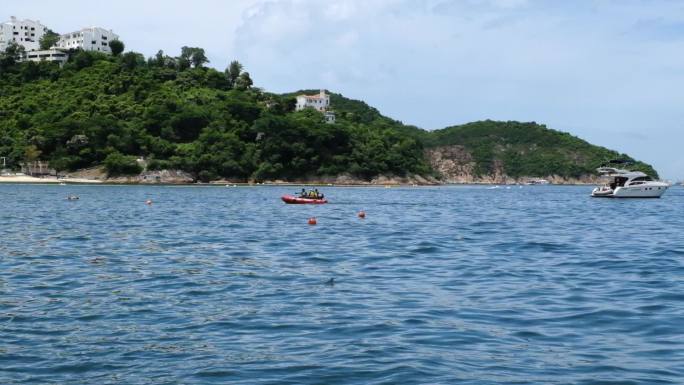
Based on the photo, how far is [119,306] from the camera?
1827cm

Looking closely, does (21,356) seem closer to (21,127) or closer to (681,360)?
(681,360)

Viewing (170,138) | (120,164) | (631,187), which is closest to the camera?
(631,187)

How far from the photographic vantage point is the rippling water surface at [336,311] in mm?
12727

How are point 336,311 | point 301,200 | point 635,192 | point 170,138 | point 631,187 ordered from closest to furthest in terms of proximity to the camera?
1. point 336,311
2. point 301,200
3. point 631,187
4. point 635,192
5. point 170,138

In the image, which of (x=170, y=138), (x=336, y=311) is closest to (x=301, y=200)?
(x=336, y=311)

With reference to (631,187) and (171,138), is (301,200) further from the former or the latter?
(171,138)

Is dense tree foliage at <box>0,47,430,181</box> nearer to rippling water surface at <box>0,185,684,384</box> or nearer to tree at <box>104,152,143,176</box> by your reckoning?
tree at <box>104,152,143,176</box>

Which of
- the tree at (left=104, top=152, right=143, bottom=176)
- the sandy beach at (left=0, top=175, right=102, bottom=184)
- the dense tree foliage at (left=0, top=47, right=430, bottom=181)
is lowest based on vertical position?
the sandy beach at (left=0, top=175, right=102, bottom=184)

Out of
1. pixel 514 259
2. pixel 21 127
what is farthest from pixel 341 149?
pixel 514 259

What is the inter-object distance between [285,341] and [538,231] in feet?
110

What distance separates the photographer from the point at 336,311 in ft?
58.4

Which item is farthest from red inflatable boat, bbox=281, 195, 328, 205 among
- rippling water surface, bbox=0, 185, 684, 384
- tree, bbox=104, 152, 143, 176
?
tree, bbox=104, 152, 143, 176

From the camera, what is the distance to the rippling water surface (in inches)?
501

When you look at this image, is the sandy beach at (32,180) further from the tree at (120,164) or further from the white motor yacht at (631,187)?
the white motor yacht at (631,187)
